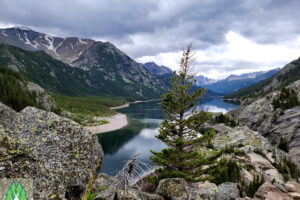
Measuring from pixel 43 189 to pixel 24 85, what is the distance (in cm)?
10822

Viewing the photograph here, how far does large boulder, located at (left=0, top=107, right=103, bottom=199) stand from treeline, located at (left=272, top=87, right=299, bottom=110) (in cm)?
7218

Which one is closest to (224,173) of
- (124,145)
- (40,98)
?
(124,145)

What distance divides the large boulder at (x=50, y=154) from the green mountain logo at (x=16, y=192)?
255 millimetres

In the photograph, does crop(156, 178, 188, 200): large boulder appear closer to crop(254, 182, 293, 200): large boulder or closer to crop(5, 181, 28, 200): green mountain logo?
crop(5, 181, 28, 200): green mountain logo

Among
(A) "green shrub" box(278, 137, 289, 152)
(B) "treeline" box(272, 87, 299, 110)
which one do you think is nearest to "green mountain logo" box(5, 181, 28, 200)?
(A) "green shrub" box(278, 137, 289, 152)

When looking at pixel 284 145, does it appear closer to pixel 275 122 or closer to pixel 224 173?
pixel 275 122

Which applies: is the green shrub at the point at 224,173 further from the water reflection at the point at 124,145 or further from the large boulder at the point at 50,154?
the water reflection at the point at 124,145

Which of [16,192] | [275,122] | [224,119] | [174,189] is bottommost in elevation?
[224,119]

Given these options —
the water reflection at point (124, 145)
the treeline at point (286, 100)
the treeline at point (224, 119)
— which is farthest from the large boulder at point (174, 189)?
the treeline at point (224, 119)

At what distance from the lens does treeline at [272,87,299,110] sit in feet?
185

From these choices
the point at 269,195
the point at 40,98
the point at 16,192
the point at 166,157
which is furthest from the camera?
the point at 40,98

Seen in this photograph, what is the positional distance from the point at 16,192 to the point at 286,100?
7979 centimetres

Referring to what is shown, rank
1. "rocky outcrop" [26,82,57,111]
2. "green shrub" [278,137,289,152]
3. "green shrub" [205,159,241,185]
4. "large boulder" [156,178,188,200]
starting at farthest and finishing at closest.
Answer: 1. "rocky outcrop" [26,82,57,111]
2. "green shrub" [278,137,289,152]
3. "green shrub" [205,159,241,185]
4. "large boulder" [156,178,188,200]

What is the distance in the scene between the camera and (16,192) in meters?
3.75
